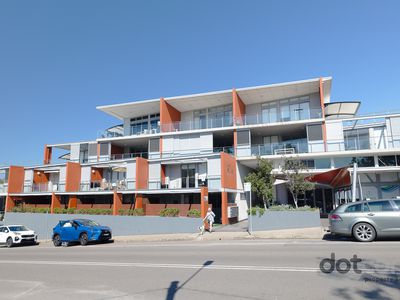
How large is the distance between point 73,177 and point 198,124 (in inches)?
556

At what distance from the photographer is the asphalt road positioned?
19.4 feet

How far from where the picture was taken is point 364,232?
39.1ft

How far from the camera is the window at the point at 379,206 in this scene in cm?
1185

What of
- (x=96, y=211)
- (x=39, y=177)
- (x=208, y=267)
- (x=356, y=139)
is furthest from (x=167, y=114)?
(x=208, y=267)

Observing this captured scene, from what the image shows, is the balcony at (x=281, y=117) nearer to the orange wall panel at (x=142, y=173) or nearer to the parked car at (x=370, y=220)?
the orange wall panel at (x=142, y=173)

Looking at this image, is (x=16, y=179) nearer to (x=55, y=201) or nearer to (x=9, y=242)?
(x=55, y=201)

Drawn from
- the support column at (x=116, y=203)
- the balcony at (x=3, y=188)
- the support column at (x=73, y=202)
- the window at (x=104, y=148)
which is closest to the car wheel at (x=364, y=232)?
the support column at (x=116, y=203)

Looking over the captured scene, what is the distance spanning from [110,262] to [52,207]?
22760mm

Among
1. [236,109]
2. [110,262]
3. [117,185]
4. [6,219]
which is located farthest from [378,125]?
[6,219]

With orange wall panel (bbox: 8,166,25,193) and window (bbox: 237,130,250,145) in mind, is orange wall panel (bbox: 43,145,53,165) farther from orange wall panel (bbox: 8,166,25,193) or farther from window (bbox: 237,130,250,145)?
window (bbox: 237,130,250,145)

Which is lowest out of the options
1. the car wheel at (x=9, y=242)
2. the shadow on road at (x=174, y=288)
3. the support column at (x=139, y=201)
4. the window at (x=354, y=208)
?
the car wheel at (x=9, y=242)

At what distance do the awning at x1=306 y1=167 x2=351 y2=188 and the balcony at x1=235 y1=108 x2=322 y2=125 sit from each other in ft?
27.1

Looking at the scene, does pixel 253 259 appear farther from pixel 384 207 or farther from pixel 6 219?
pixel 6 219

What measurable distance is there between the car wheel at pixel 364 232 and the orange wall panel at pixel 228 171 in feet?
46.0
